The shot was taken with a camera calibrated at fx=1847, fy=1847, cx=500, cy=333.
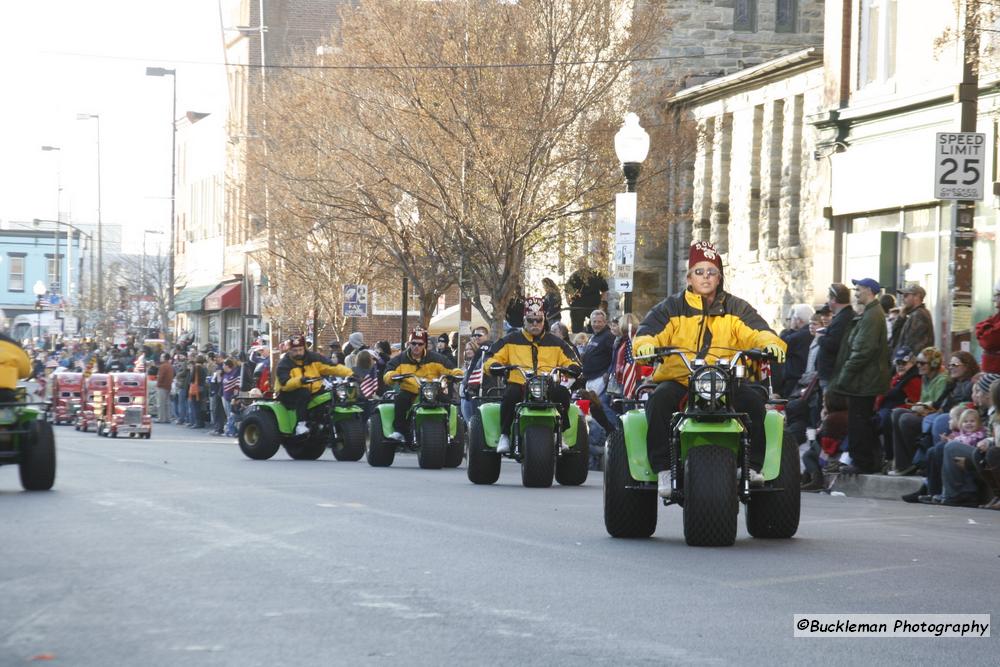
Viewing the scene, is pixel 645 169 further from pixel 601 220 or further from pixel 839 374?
pixel 839 374

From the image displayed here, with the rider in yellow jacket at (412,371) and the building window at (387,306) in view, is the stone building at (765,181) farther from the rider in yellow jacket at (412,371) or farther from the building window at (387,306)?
the building window at (387,306)

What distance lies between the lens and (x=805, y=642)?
7.75 metres

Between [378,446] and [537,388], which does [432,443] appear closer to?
[378,446]

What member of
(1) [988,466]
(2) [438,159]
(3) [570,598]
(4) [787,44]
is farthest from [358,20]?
(3) [570,598]

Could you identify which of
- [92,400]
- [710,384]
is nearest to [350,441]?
[92,400]

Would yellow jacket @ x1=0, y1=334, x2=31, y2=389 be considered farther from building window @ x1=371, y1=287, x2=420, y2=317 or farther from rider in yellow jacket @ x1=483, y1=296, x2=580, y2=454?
building window @ x1=371, y1=287, x2=420, y2=317

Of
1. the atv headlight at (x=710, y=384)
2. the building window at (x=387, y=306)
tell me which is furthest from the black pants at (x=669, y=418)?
the building window at (x=387, y=306)

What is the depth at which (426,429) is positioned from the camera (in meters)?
22.8

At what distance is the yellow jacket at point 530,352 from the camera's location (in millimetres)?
19062

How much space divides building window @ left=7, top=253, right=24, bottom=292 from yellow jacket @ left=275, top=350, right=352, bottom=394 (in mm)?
103676

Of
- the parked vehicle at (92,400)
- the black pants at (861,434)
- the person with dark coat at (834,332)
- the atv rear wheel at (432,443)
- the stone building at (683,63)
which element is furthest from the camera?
the parked vehicle at (92,400)

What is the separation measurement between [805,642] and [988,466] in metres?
8.89

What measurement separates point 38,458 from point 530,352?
5.14 meters

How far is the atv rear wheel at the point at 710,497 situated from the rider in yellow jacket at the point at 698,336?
370 mm
